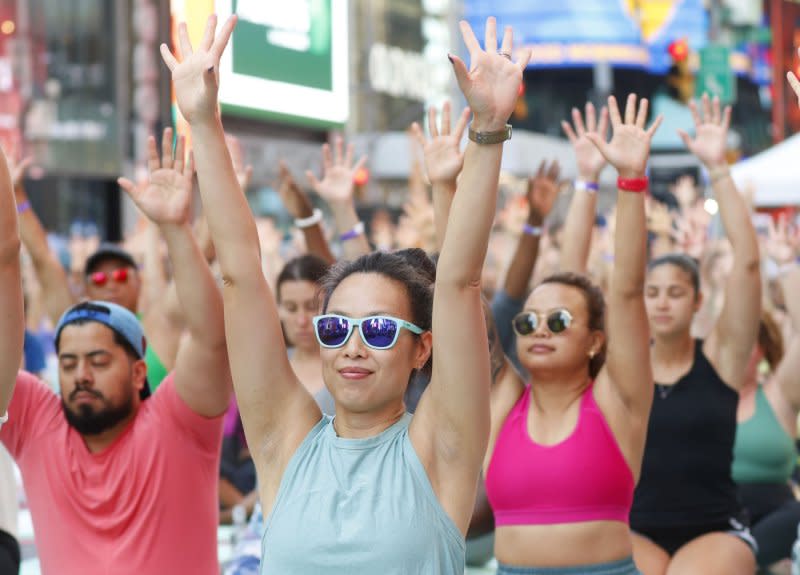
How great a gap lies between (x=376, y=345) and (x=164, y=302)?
3.24 metres

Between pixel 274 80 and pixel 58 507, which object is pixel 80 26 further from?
pixel 58 507

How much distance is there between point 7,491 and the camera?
13.9 ft

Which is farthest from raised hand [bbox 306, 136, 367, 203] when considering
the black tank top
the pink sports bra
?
the pink sports bra

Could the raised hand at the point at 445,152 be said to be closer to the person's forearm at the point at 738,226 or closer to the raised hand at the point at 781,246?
the person's forearm at the point at 738,226

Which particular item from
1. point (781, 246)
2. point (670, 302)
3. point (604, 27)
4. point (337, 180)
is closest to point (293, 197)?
point (337, 180)

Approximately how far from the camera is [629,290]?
13.2ft

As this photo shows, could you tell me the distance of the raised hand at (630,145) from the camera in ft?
13.5

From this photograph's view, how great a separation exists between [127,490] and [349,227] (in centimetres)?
215

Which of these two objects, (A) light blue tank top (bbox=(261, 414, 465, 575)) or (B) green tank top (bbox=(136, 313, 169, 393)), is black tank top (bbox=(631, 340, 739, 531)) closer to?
(B) green tank top (bbox=(136, 313, 169, 393))

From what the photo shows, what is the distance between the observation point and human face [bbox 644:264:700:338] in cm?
521

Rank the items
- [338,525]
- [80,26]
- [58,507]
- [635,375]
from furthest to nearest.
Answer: [80,26], [635,375], [58,507], [338,525]

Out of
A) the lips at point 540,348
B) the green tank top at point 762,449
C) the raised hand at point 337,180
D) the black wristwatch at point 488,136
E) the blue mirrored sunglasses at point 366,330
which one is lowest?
the green tank top at point 762,449

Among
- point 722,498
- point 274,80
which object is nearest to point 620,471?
point 722,498

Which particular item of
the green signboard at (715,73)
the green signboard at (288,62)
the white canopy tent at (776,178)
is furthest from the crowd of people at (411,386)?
the green signboard at (715,73)
